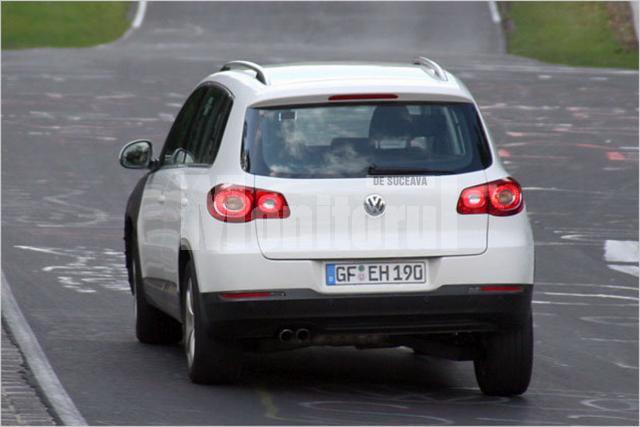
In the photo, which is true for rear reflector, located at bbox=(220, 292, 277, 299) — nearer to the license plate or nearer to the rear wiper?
the license plate

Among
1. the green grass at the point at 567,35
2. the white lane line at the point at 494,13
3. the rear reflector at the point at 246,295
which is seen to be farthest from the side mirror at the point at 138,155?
the white lane line at the point at 494,13

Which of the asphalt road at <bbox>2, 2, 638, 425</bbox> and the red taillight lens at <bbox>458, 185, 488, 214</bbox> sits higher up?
the red taillight lens at <bbox>458, 185, 488, 214</bbox>

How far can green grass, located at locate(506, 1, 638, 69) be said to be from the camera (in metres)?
49.1

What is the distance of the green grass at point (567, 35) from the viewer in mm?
49125

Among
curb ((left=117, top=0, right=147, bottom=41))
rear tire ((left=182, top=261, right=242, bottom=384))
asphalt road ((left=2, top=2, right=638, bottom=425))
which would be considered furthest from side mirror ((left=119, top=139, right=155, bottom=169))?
curb ((left=117, top=0, right=147, bottom=41))

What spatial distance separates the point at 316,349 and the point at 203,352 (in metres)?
1.92

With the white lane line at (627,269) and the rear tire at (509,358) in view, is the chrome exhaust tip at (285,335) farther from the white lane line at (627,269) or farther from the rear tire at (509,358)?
the white lane line at (627,269)

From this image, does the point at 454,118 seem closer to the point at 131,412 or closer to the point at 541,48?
the point at 131,412

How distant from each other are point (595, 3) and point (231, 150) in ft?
170

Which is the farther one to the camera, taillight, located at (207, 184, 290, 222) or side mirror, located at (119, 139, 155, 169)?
side mirror, located at (119, 139, 155, 169)

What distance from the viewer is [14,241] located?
17.4 metres

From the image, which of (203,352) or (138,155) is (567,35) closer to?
(138,155)

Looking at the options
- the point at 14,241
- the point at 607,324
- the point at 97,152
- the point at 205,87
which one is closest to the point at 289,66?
the point at 205,87

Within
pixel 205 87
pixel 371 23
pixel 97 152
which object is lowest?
pixel 371 23
